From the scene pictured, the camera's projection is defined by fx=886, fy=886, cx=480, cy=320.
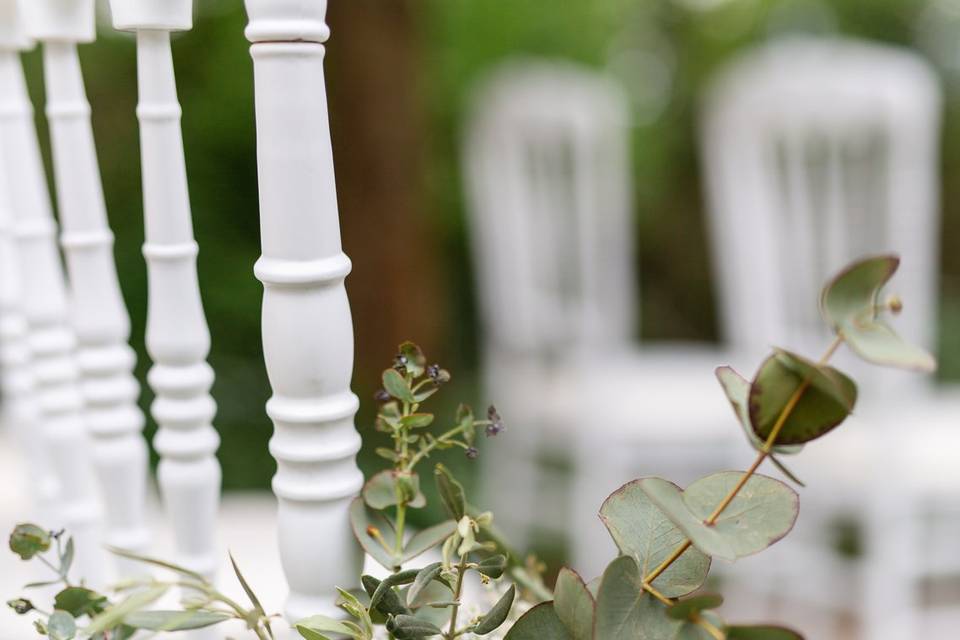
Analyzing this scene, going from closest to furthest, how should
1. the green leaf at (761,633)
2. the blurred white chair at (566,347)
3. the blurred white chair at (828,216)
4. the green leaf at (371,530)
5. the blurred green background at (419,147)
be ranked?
1. the green leaf at (761,633)
2. the green leaf at (371,530)
3. the blurred white chair at (828,216)
4. the blurred white chair at (566,347)
5. the blurred green background at (419,147)

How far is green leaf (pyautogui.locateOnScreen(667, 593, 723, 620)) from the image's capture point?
1.01 ft

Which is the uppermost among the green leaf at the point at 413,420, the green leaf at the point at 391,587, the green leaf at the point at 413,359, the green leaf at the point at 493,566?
the green leaf at the point at 413,359

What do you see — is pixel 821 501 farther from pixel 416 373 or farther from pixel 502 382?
pixel 416 373

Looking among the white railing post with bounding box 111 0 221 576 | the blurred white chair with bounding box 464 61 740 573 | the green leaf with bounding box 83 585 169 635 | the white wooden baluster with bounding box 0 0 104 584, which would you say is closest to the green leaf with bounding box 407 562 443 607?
the green leaf with bounding box 83 585 169 635

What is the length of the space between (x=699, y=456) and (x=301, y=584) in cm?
176

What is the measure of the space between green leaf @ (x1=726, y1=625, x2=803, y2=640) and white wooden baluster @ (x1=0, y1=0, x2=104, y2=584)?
1.65 feet

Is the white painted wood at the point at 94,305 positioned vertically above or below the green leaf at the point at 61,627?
above

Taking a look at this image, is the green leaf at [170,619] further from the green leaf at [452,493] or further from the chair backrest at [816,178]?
the chair backrest at [816,178]

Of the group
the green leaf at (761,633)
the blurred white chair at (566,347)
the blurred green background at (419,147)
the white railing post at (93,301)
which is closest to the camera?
the green leaf at (761,633)

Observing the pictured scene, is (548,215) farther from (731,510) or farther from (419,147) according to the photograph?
(731,510)

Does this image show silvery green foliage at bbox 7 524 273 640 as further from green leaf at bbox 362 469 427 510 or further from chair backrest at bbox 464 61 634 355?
A: chair backrest at bbox 464 61 634 355

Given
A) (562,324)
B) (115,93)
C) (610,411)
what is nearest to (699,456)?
(610,411)

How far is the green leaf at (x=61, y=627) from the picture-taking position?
0.36 m

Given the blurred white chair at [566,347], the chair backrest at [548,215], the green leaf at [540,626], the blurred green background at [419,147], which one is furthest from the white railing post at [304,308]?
the chair backrest at [548,215]
